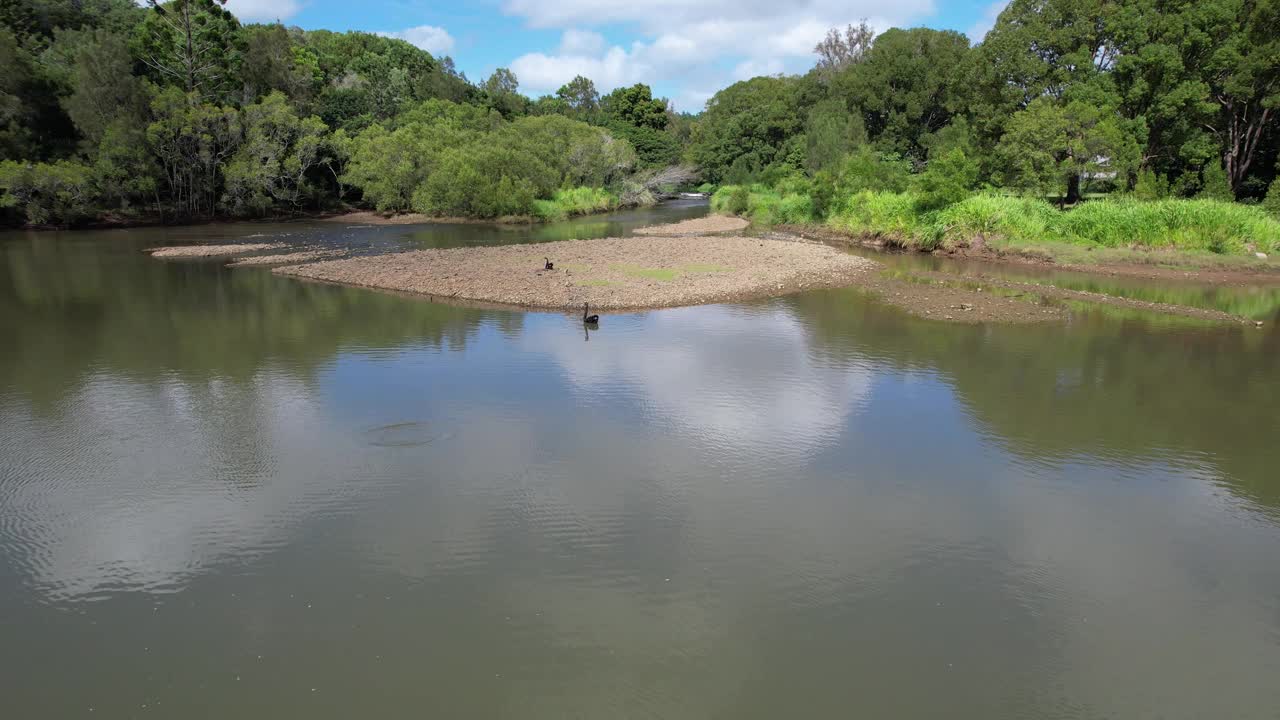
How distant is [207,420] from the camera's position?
445 inches

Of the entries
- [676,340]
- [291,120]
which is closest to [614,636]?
[676,340]

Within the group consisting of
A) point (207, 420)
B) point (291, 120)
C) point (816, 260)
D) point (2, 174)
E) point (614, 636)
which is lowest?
point (614, 636)

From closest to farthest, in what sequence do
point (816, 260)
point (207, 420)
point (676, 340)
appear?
point (207, 420) < point (676, 340) < point (816, 260)

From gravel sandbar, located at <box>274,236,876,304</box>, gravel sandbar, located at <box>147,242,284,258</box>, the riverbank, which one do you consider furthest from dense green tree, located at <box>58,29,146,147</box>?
the riverbank

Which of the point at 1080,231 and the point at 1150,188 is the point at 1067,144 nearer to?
the point at 1150,188

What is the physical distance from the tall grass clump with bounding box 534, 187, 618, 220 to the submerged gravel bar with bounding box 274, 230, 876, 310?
61.2ft

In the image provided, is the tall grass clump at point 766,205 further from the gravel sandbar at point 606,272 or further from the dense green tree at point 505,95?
the dense green tree at point 505,95

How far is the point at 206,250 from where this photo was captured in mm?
31281

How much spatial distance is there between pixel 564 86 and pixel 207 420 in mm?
107644

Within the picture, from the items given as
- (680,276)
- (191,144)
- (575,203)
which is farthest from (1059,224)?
(191,144)

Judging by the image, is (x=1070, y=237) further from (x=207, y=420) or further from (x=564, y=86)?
(x=564, y=86)

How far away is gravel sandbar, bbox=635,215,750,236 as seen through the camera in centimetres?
4034

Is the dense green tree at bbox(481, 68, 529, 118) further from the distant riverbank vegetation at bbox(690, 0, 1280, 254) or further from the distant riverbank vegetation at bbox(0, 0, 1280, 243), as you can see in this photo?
the distant riverbank vegetation at bbox(690, 0, 1280, 254)

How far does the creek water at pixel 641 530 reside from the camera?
580 cm
